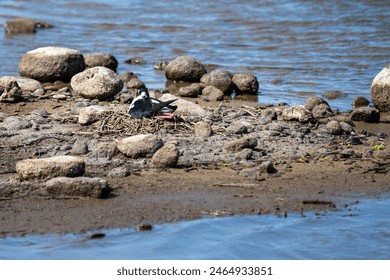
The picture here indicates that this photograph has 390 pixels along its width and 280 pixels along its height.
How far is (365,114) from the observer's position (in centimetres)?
1241

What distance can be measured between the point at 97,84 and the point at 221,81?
7.43 feet

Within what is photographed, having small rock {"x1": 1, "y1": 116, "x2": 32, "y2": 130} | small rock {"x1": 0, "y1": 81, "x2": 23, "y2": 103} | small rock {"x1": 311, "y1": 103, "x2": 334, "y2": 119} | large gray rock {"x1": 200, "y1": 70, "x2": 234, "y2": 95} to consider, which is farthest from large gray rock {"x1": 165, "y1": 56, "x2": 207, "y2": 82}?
small rock {"x1": 1, "y1": 116, "x2": 32, "y2": 130}

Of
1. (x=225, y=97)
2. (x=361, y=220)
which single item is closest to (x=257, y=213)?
(x=361, y=220)

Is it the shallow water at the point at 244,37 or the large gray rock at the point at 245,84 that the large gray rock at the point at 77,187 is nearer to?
the shallow water at the point at 244,37

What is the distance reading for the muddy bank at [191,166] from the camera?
8438 millimetres

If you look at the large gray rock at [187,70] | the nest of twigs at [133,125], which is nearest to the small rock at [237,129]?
the nest of twigs at [133,125]

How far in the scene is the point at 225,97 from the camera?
46.4ft

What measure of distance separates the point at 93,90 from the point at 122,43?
7936 mm

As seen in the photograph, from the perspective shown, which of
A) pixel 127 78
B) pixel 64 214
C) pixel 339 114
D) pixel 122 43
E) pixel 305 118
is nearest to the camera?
pixel 64 214

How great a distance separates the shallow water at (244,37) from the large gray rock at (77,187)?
19.5ft

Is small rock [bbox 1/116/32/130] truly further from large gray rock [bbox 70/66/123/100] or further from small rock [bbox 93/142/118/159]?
large gray rock [bbox 70/66/123/100]

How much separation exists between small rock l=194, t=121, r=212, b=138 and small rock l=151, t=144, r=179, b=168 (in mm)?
1099

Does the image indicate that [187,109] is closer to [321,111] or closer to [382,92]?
[321,111]

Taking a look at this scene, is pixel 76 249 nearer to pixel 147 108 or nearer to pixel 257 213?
pixel 257 213
